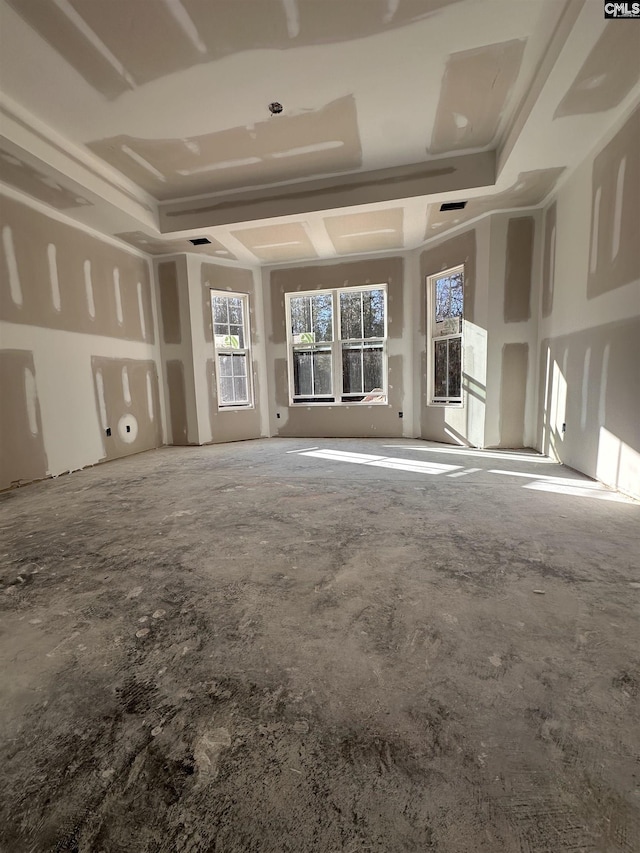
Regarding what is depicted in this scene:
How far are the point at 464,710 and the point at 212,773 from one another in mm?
722

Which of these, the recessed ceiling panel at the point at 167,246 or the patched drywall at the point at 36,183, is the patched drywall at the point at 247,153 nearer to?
the patched drywall at the point at 36,183

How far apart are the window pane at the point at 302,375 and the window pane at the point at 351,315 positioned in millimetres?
805

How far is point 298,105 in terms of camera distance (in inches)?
123

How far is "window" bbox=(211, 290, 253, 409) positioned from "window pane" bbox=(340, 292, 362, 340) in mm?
1670

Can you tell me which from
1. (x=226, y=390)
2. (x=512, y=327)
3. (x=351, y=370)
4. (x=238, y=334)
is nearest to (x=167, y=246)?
(x=238, y=334)

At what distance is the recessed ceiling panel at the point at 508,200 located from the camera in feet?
12.8

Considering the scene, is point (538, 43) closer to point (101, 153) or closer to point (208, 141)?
point (208, 141)

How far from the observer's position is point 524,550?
212cm

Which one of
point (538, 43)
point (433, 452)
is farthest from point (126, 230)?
point (433, 452)

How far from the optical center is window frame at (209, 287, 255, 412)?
6.18 metres

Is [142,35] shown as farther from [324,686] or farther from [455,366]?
[455,366]

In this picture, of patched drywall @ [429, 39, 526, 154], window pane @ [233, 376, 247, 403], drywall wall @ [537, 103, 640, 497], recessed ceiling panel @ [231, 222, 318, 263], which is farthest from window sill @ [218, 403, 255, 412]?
drywall wall @ [537, 103, 640, 497]

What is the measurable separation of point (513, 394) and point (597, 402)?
1.55 metres

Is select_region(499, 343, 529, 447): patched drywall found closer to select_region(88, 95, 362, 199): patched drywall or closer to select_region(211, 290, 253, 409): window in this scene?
select_region(88, 95, 362, 199): patched drywall
